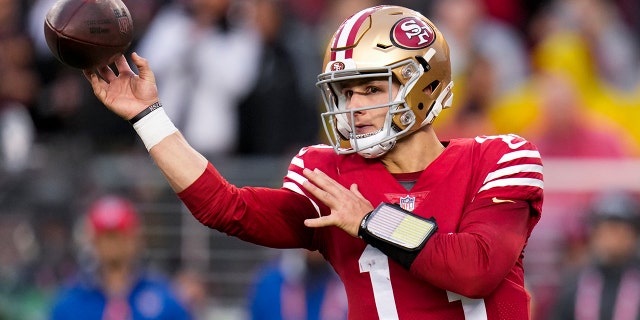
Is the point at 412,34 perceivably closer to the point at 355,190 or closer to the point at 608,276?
the point at 355,190

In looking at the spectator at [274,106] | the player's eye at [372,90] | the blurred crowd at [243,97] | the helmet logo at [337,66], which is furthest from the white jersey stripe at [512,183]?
the spectator at [274,106]

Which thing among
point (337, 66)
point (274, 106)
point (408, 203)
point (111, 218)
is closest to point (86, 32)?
point (337, 66)

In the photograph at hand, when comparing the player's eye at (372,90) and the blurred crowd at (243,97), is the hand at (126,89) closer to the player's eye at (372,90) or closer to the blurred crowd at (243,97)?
the player's eye at (372,90)

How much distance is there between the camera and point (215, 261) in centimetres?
838

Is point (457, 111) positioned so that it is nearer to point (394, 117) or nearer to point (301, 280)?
point (301, 280)

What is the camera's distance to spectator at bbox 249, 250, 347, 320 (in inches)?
298

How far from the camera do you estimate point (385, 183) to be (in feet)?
13.8

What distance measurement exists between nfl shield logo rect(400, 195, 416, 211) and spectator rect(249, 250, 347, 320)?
11.2 feet

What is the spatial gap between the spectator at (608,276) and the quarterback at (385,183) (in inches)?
120

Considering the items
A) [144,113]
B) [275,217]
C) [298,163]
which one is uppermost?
[144,113]

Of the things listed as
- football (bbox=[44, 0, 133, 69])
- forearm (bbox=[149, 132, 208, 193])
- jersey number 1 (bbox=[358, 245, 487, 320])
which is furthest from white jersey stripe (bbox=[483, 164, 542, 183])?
football (bbox=[44, 0, 133, 69])

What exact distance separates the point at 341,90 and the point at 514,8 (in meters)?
6.27

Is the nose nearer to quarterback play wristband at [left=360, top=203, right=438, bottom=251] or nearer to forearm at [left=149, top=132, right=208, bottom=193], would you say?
quarterback play wristband at [left=360, top=203, right=438, bottom=251]

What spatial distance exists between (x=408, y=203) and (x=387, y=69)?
430 mm
